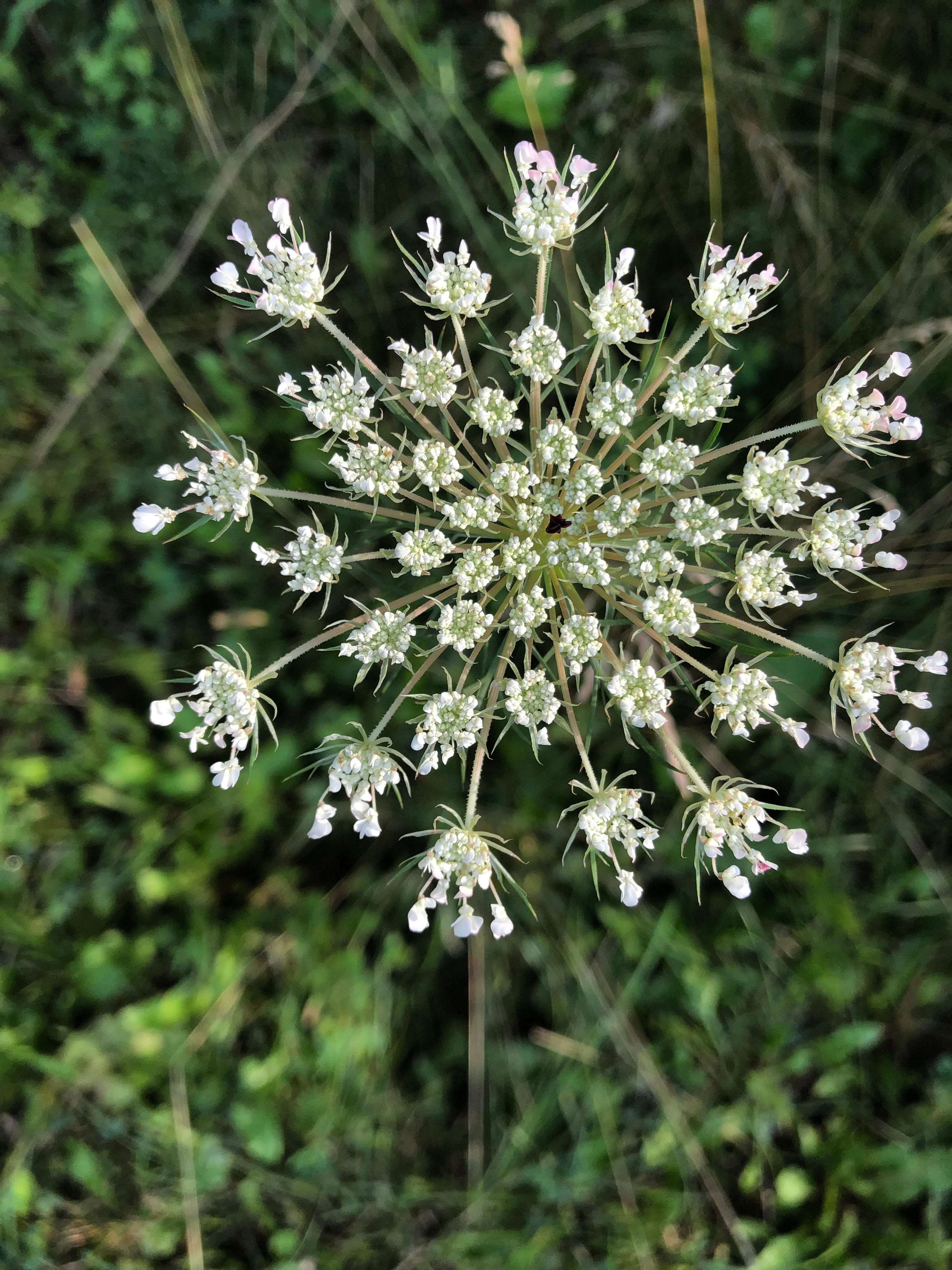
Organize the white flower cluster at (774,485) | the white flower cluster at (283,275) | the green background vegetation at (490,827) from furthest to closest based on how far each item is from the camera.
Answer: the green background vegetation at (490,827)
the white flower cluster at (283,275)
the white flower cluster at (774,485)

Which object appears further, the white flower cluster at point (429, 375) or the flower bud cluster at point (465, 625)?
the flower bud cluster at point (465, 625)

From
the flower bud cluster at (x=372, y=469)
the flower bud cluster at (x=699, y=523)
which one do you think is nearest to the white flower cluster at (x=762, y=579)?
the flower bud cluster at (x=699, y=523)

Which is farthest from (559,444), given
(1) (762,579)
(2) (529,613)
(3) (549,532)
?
(1) (762,579)

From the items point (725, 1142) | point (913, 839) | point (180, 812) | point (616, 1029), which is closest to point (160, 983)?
point (180, 812)

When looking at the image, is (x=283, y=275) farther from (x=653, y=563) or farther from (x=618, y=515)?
(x=653, y=563)

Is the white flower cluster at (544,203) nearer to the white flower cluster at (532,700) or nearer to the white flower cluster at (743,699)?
the white flower cluster at (532,700)

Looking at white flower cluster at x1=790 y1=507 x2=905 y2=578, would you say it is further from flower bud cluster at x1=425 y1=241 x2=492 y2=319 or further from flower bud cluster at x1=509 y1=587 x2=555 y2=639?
flower bud cluster at x1=425 y1=241 x2=492 y2=319

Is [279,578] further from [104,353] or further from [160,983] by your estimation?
[160,983]
